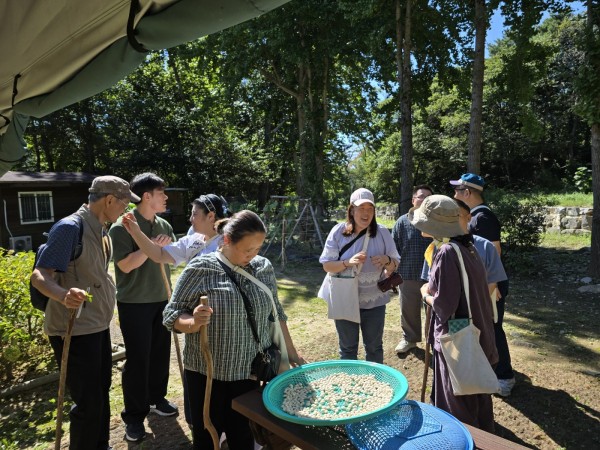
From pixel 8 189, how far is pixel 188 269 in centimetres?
1694

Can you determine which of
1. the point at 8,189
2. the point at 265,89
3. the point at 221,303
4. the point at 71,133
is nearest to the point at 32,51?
the point at 221,303

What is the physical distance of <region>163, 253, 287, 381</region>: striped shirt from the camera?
232 centimetres

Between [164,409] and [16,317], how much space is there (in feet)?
6.50

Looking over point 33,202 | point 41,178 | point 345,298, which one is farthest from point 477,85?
point 33,202

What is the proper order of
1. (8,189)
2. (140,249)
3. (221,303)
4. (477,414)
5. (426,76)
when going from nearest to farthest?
(221,303) → (477,414) → (140,249) → (426,76) → (8,189)

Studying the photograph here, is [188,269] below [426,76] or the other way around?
below

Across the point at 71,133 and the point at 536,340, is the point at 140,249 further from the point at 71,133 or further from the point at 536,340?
the point at 71,133

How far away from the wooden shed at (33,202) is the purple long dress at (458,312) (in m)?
15.3

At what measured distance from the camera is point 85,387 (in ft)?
9.05

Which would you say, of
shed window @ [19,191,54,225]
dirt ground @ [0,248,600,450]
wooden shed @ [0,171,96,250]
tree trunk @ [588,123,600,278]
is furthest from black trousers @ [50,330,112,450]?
shed window @ [19,191,54,225]

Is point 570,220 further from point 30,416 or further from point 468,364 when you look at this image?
point 30,416

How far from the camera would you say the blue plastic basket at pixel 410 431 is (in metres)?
1.72

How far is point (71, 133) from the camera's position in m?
22.6

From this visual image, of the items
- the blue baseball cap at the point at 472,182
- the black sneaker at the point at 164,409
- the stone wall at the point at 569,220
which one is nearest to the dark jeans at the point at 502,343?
the blue baseball cap at the point at 472,182
